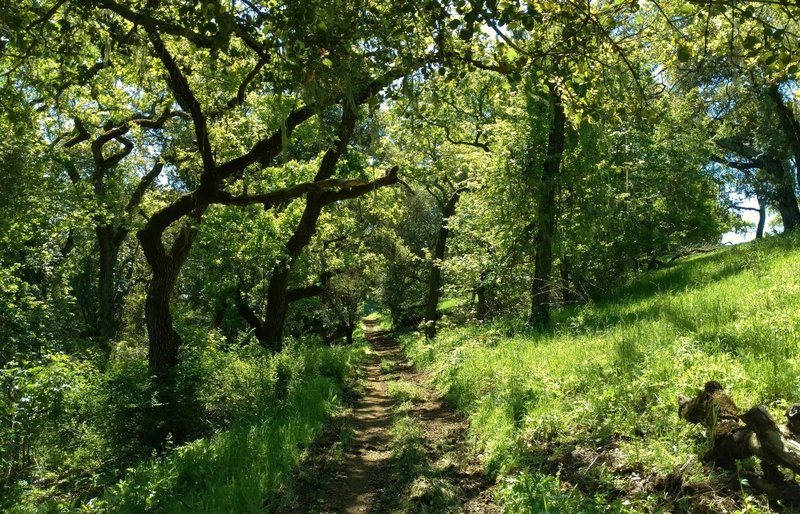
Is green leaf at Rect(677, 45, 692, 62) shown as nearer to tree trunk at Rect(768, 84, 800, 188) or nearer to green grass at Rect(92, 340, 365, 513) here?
green grass at Rect(92, 340, 365, 513)

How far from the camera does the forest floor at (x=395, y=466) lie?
5.54m

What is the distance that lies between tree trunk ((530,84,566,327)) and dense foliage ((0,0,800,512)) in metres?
0.05

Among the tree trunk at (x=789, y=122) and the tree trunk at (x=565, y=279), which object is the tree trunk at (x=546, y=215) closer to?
the tree trunk at (x=565, y=279)

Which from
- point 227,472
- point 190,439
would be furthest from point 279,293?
point 227,472

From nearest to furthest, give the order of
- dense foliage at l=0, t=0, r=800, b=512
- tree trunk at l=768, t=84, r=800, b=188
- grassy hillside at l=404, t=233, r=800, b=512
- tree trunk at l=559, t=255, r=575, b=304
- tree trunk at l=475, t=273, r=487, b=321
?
1. grassy hillside at l=404, t=233, r=800, b=512
2. dense foliage at l=0, t=0, r=800, b=512
3. tree trunk at l=559, t=255, r=575, b=304
4. tree trunk at l=475, t=273, r=487, b=321
5. tree trunk at l=768, t=84, r=800, b=188

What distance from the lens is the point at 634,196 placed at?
1464 centimetres

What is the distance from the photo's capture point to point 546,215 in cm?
1110

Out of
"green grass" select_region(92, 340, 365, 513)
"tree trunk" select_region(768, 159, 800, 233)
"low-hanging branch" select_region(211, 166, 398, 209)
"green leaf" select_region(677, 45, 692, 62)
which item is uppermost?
"tree trunk" select_region(768, 159, 800, 233)

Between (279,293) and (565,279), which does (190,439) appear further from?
(565,279)

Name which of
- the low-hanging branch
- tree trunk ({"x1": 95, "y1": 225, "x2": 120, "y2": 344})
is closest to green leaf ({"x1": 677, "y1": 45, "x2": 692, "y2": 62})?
the low-hanging branch

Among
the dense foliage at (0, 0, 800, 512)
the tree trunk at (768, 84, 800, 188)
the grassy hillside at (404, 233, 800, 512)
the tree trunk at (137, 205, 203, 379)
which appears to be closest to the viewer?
the grassy hillside at (404, 233, 800, 512)

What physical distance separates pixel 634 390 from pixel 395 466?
3043 mm

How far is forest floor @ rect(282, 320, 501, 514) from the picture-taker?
18.2ft

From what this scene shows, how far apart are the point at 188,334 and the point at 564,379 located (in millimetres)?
11189
